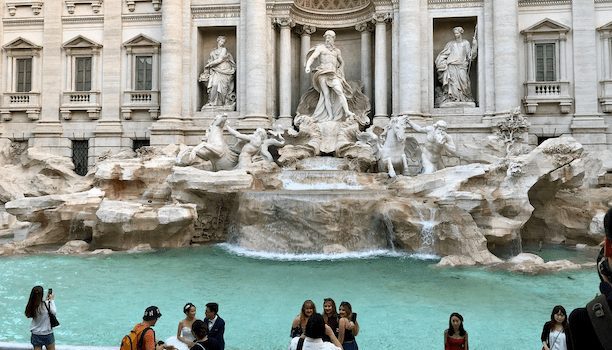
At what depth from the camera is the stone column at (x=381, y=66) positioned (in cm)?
1806

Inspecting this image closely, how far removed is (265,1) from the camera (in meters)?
18.4

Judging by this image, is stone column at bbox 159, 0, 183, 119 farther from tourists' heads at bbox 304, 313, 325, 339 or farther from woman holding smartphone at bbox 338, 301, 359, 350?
tourists' heads at bbox 304, 313, 325, 339

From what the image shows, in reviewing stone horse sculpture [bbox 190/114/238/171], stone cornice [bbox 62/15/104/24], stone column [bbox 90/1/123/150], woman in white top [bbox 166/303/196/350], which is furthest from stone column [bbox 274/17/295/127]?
woman in white top [bbox 166/303/196/350]

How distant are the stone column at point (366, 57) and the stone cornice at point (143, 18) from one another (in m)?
7.98

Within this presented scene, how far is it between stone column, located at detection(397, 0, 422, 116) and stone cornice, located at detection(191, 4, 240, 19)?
635 centimetres

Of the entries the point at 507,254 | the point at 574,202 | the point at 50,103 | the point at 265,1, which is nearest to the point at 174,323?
the point at 507,254

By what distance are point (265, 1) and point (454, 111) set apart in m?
8.10

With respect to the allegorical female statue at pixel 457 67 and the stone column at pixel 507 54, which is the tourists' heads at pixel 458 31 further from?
the stone column at pixel 507 54

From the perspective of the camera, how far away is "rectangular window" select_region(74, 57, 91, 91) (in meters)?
20.3

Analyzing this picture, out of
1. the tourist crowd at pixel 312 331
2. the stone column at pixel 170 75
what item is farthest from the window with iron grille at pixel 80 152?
the tourist crowd at pixel 312 331

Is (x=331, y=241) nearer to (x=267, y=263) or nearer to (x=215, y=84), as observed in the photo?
(x=267, y=263)

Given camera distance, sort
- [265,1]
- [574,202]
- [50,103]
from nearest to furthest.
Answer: [574,202] → [265,1] → [50,103]

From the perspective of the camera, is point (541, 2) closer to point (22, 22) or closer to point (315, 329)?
point (315, 329)

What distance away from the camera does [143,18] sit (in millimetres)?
19719
